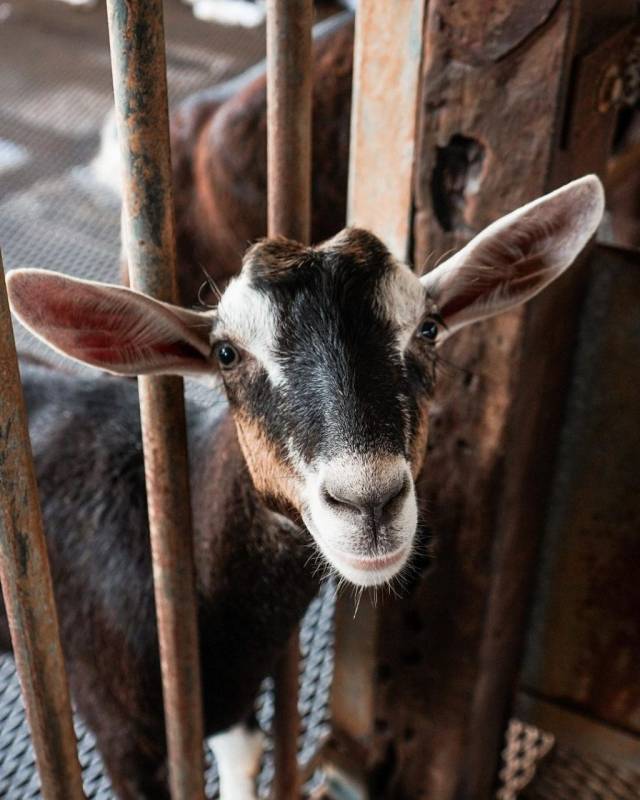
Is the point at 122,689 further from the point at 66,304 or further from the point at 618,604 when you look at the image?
the point at 618,604

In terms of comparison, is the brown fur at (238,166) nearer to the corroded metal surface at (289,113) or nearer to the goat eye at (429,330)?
the corroded metal surface at (289,113)

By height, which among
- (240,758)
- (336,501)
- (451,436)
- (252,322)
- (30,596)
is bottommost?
(240,758)

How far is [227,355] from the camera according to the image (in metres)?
1.57

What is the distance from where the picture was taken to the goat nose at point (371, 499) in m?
1.28

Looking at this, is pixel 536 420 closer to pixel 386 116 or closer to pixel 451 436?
pixel 451 436

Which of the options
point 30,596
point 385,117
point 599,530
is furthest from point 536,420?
point 30,596

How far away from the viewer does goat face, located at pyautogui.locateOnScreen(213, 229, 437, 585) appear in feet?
4.31

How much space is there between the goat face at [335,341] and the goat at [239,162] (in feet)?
5.03

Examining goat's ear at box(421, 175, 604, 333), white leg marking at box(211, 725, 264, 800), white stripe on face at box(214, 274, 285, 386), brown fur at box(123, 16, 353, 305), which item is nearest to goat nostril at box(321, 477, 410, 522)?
white stripe on face at box(214, 274, 285, 386)

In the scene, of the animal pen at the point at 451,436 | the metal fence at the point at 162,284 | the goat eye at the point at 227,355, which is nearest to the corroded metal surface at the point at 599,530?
the animal pen at the point at 451,436

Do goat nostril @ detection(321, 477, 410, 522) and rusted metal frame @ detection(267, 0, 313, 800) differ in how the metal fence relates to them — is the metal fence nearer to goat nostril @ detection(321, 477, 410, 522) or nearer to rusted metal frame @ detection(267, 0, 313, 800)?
rusted metal frame @ detection(267, 0, 313, 800)

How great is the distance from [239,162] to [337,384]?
2.03 meters

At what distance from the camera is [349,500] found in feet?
4.22

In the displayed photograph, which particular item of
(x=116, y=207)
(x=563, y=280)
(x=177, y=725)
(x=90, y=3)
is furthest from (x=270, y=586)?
(x=90, y=3)
